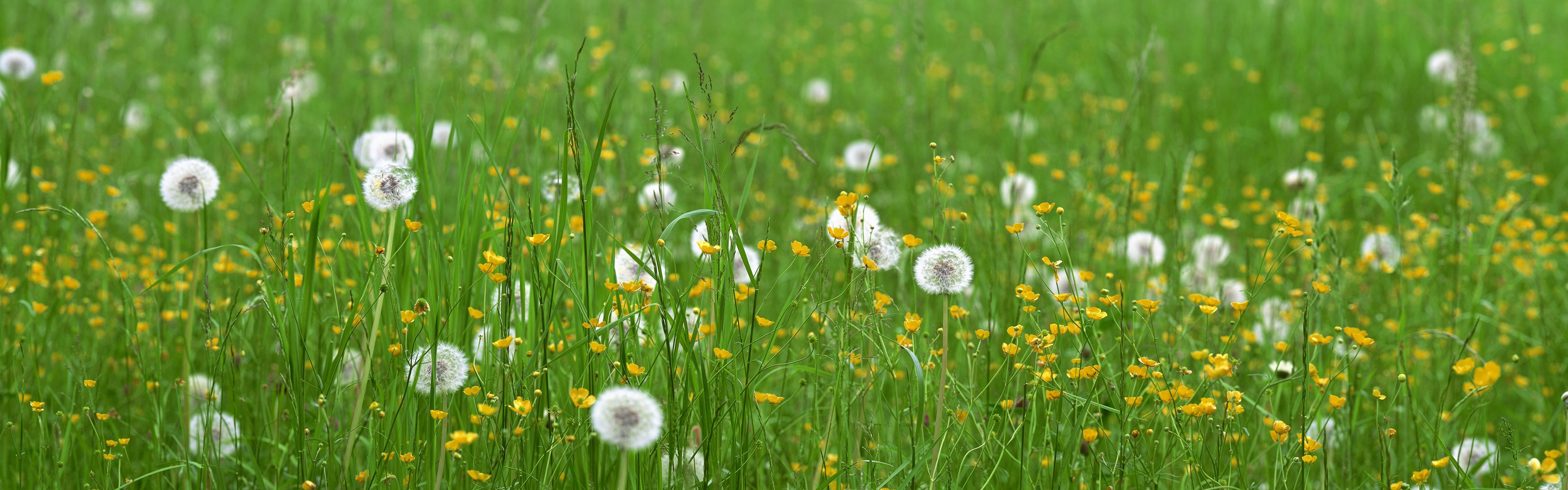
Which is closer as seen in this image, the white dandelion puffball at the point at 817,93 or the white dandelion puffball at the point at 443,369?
the white dandelion puffball at the point at 443,369

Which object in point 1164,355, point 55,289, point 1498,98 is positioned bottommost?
point 1164,355

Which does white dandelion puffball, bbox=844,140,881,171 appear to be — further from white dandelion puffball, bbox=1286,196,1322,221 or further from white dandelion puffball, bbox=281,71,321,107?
white dandelion puffball, bbox=281,71,321,107

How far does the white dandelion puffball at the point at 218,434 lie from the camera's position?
1.77 metres

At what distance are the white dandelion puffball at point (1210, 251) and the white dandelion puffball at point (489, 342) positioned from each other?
79.5 inches

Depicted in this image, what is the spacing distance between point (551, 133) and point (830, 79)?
2041 mm

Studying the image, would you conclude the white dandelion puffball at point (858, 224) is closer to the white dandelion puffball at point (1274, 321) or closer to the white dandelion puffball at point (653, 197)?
the white dandelion puffball at point (653, 197)

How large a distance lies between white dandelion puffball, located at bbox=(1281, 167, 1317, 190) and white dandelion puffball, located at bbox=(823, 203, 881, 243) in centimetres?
178

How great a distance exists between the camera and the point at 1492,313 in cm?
287

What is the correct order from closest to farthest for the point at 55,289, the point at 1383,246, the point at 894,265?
the point at 894,265
the point at 55,289
the point at 1383,246

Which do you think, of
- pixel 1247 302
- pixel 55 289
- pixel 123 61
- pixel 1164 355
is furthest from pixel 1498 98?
pixel 123 61

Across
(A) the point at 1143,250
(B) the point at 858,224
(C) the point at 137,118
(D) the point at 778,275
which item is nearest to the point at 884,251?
(B) the point at 858,224

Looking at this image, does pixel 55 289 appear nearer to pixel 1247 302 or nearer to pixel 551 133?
pixel 551 133

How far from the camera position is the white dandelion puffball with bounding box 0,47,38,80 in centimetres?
374

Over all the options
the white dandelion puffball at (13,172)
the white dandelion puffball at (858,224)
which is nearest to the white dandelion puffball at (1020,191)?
the white dandelion puffball at (858,224)
